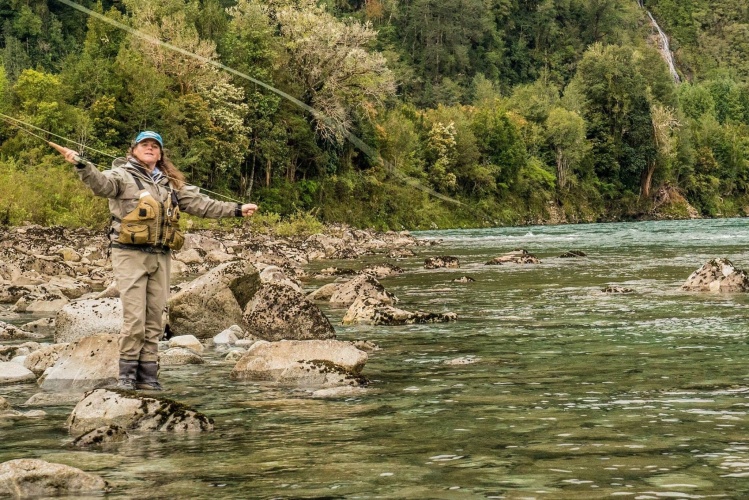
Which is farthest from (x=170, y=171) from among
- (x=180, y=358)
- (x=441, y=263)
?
(x=441, y=263)

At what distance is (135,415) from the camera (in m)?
6.21

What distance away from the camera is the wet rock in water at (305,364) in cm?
784

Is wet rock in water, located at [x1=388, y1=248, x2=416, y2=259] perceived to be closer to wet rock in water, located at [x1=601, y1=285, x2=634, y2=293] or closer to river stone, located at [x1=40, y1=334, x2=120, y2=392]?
wet rock in water, located at [x1=601, y1=285, x2=634, y2=293]

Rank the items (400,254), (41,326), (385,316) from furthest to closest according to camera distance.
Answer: (400,254) < (385,316) < (41,326)

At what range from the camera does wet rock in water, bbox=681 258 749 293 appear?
14.4m

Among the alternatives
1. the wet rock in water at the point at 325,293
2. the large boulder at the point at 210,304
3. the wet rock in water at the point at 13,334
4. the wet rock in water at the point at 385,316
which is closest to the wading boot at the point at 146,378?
the large boulder at the point at 210,304

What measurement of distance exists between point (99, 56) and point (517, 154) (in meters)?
38.6

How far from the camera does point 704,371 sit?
783 centimetres

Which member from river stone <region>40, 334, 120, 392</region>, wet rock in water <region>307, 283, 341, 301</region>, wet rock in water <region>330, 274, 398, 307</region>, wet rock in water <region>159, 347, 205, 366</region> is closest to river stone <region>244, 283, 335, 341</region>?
wet rock in water <region>159, 347, 205, 366</region>

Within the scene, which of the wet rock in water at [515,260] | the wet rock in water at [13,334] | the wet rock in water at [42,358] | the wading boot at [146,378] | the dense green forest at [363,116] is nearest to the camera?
the wading boot at [146,378]

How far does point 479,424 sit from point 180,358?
3816mm

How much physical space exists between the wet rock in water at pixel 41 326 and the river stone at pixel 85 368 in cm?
327

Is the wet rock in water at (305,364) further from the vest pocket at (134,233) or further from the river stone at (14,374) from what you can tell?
the river stone at (14,374)

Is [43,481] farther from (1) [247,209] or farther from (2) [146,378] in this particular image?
(1) [247,209]
